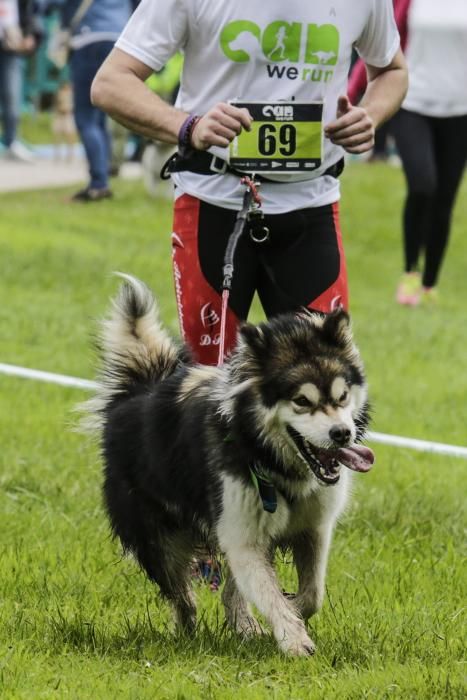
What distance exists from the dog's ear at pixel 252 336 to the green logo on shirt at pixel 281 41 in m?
1.09

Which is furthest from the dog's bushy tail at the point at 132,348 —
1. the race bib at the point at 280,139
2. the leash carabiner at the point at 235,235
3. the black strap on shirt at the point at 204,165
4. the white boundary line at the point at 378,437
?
the white boundary line at the point at 378,437

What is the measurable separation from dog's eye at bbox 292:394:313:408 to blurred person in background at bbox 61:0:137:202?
10460 mm

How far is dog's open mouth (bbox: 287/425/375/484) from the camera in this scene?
398cm

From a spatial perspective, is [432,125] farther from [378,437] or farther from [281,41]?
[281,41]

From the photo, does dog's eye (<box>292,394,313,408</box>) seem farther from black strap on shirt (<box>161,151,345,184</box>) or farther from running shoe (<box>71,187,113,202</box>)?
running shoe (<box>71,187,113,202</box>)

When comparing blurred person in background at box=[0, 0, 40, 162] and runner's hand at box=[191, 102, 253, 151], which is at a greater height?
runner's hand at box=[191, 102, 253, 151]

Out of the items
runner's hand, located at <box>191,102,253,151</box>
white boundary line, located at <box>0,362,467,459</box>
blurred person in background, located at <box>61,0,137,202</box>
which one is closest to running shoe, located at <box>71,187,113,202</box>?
blurred person in background, located at <box>61,0,137,202</box>

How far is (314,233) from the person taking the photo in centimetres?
491

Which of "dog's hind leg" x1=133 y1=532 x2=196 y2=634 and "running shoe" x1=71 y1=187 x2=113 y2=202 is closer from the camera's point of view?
"dog's hind leg" x1=133 y1=532 x2=196 y2=634

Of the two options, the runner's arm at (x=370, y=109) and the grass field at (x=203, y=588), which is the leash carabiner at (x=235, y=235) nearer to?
the runner's arm at (x=370, y=109)

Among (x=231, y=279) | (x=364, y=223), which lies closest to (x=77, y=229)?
(x=364, y=223)

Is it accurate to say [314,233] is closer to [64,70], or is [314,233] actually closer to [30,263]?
[30,263]

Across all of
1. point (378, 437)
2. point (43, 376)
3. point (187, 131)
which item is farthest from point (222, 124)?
point (43, 376)

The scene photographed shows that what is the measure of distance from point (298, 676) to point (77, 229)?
35.1ft
